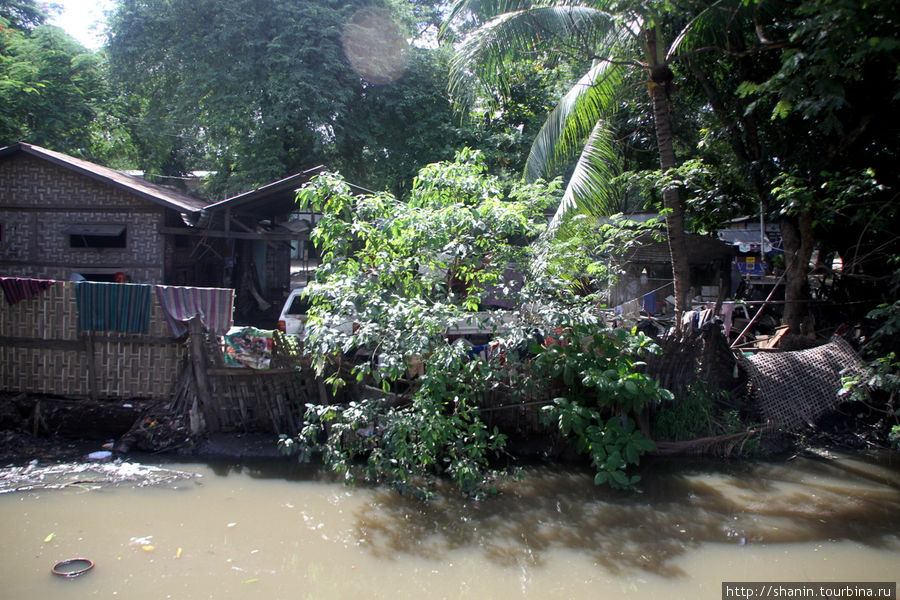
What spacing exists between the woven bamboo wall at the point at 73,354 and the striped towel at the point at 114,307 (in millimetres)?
101

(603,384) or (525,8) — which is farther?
(525,8)

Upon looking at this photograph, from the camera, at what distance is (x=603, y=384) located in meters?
5.65

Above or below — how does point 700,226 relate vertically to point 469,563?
above

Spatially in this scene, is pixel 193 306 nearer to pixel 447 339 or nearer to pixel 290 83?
pixel 447 339

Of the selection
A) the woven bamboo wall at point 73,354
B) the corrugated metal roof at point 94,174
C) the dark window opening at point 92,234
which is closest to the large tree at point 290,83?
the dark window opening at point 92,234

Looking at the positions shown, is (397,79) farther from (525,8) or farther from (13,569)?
(13,569)

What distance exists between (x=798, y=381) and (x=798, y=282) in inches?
78.0

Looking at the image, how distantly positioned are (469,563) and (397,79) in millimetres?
14855

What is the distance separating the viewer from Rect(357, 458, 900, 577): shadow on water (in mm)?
4902

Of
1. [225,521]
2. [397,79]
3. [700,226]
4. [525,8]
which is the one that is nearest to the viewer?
[225,521]

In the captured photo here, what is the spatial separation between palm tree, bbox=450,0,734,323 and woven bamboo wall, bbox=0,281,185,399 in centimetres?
502

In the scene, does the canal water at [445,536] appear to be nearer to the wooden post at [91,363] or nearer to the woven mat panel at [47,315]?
the wooden post at [91,363]

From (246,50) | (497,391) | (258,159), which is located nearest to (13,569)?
(497,391)

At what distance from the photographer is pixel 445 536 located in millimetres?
5059
